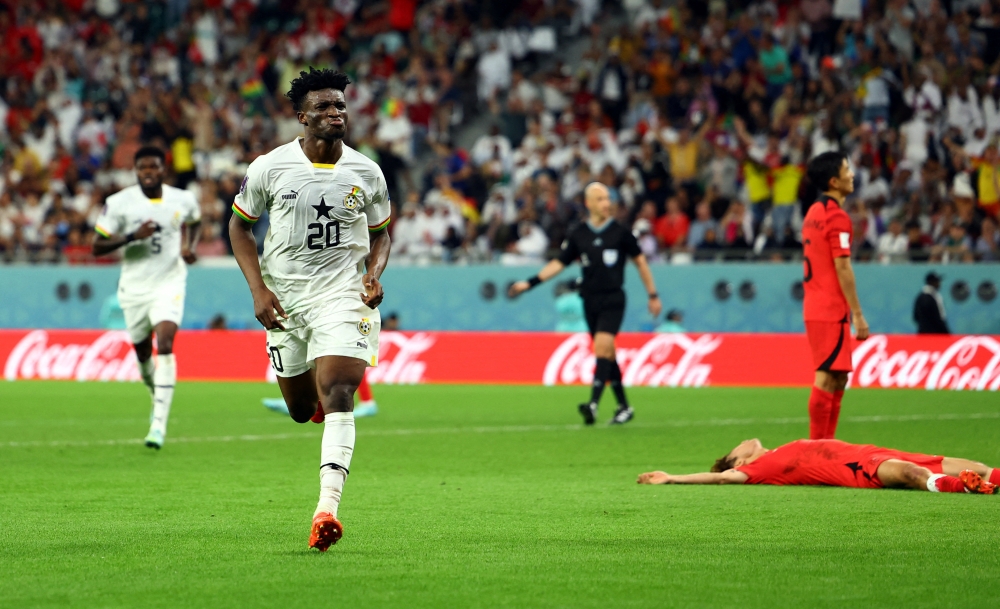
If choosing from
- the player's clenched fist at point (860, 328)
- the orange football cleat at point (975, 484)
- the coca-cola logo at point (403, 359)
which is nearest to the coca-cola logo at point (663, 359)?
the coca-cola logo at point (403, 359)

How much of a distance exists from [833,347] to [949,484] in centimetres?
216

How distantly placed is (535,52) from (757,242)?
7.55 meters

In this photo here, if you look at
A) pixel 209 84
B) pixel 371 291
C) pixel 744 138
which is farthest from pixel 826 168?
pixel 209 84

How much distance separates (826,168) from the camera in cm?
1090

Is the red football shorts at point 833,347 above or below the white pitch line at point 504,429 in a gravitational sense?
above

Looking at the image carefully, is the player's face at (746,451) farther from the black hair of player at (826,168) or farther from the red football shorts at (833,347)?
the black hair of player at (826,168)

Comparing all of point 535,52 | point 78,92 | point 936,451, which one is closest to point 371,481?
point 936,451

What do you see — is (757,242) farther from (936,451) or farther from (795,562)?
(795,562)

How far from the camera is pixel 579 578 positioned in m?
6.00

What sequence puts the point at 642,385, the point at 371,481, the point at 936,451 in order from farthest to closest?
the point at 642,385 → the point at 936,451 → the point at 371,481

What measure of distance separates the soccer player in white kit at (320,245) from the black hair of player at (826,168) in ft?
14.0

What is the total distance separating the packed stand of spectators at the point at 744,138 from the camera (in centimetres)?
2219

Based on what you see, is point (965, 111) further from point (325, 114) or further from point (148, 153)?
point (325, 114)

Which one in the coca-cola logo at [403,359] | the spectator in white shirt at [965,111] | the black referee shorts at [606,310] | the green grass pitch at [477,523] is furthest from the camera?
the spectator in white shirt at [965,111]
